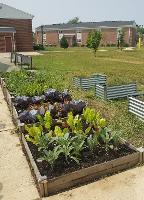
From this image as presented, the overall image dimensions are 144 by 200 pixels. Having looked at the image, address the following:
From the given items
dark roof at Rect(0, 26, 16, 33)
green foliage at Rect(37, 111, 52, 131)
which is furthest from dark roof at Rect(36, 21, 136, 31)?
green foliage at Rect(37, 111, 52, 131)

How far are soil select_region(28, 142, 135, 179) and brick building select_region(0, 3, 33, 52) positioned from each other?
38429mm

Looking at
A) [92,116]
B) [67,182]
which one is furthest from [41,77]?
[67,182]

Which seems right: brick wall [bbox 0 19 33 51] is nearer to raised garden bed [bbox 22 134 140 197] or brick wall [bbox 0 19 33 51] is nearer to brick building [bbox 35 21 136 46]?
brick building [bbox 35 21 136 46]

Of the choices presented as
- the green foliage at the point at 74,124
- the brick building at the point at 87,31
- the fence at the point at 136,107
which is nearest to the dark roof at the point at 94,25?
the brick building at the point at 87,31

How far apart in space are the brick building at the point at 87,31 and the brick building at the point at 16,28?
35.3 meters

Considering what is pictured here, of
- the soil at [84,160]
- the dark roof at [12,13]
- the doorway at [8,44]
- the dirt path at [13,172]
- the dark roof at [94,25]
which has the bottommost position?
the dirt path at [13,172]

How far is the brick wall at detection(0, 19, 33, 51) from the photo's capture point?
4559cm

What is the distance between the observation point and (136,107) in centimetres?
1116

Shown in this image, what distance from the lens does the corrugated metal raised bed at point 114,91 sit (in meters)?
13.4

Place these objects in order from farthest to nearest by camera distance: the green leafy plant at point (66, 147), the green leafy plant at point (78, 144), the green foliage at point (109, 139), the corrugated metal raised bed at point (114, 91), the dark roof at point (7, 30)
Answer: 1. the dark roof at point (7, 30)
2. the corrugated metal raised bed at point (114, 91)
3. the green foliage at point (109, 139)
4. the green leafy plant at point (78, 144)
5. the green leafy plant at point (66, 147)

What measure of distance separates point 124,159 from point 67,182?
5.08ft

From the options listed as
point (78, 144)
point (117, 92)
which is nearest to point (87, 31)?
point (117, 92)

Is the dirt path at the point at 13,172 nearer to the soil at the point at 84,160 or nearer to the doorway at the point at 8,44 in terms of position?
the soil at the point at 84,160

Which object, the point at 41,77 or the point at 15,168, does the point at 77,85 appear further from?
the point at 15,168
